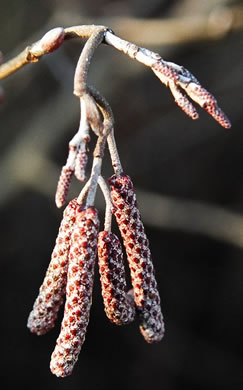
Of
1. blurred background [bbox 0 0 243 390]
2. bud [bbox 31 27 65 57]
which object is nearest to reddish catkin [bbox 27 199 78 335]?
bud [bbox 31 27 65 57]

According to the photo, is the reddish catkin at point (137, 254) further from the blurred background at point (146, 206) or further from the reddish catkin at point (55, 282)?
the blurred background at point (146, 206)

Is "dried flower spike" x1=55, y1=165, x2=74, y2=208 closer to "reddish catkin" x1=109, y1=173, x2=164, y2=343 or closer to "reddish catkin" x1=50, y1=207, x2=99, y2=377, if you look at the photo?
"reddish catkin" x1=50, y1=207, x2=99, y2=377

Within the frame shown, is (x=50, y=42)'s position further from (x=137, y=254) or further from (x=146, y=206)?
(x=146, y=206)

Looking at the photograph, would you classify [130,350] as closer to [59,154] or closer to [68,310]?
[59,154]

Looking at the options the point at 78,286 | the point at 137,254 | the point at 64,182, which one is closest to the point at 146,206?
the point at 137,254

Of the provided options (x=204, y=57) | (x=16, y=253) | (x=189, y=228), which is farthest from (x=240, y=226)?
(x=16, y=253)
